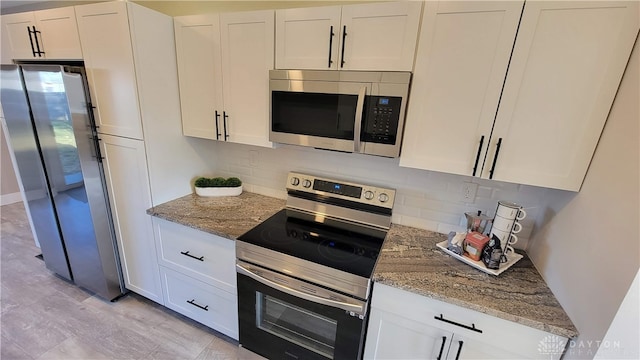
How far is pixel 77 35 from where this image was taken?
1.66 m

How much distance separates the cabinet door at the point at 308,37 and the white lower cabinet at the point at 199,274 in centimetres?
111

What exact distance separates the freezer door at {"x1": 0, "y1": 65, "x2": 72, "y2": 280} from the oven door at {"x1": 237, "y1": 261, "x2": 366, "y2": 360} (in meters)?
1.82

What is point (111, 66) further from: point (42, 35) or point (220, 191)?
point (220, 191)

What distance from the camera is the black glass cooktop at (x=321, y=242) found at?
1.33 metres

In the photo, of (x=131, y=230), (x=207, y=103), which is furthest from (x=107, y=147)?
(x=207, y=103)

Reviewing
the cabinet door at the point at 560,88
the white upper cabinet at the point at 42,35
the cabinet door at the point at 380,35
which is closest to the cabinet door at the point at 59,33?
the white upper cabinet at the point at 42,35

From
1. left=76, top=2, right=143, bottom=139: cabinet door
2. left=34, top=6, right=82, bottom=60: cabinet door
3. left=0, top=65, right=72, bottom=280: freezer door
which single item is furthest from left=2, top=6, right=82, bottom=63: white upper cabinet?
left=0, top=65, right=72, bottom=280: freezer door

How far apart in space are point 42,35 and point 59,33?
19 centimetres

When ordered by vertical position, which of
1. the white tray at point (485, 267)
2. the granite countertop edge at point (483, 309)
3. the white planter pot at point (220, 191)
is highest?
the white planter pot at point (220, 191)

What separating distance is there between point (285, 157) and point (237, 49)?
78 centimetres

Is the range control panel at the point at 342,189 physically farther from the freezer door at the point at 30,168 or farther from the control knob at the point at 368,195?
the freezer door at the point at 30,168

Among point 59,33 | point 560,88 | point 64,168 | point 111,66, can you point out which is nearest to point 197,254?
point 64,168

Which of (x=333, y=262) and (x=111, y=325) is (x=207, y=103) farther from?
(x=111, y=325)

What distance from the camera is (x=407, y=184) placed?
1697 millimetres
